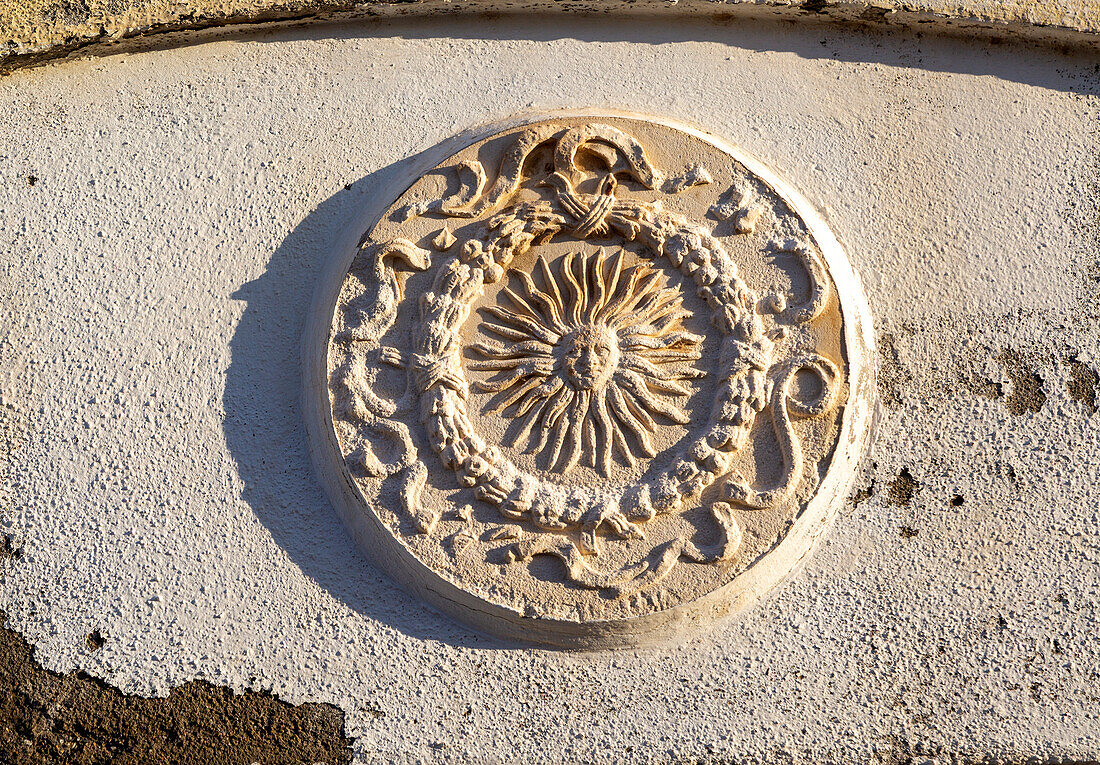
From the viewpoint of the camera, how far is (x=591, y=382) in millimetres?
2520

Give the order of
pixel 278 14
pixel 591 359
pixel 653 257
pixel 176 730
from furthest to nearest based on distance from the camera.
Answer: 1. pixel 278 14
2. pixel 653 257
3. pixel 591 359
4. pixel 176 730

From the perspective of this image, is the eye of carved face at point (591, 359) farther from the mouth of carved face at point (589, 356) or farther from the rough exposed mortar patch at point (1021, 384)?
the rough exposed mortar patch at point (1021, 384)

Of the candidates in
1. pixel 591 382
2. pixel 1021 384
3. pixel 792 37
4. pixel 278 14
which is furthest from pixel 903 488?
pixel 278 14

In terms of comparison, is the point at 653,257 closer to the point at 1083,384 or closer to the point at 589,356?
the point at 589,356

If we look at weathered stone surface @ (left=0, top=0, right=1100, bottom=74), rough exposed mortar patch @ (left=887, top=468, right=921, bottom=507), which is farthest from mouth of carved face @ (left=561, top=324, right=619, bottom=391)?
weathered stone surface @ (left=0, top=0, right=1100, bottom=74)

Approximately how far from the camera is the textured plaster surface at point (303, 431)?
2426 mm

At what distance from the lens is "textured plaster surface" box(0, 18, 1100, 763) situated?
243 centimetres

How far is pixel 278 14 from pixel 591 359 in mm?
1361

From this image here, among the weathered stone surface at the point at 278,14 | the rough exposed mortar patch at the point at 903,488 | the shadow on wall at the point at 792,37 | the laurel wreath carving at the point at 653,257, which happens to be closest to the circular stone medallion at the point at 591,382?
the laurel wreath carving at the point at 653,257

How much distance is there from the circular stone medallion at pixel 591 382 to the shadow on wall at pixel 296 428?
0.07 meters

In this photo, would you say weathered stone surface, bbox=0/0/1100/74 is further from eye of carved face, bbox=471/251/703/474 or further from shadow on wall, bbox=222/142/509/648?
eye of carved face, bbox=471/251/703/474

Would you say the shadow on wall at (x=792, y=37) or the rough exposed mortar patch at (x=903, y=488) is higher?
the shadow on wall at (x=792, y=37)

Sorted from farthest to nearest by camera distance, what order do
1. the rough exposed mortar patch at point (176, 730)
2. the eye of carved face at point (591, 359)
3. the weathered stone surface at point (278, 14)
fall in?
the weathered stone surface at point (278, 14), the eye of carved face at point (591, 359), the rough exposed mortar patch at point (176, 730)

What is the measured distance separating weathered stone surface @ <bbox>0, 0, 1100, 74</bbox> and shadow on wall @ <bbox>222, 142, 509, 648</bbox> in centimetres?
55
